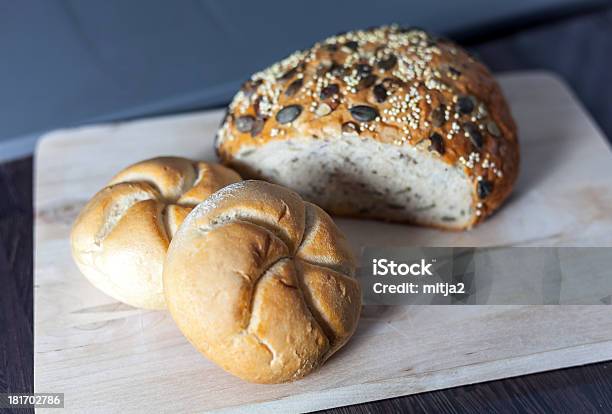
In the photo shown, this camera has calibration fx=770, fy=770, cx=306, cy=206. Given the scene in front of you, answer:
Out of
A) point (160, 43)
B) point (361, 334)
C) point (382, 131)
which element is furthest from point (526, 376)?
point (160, 43)

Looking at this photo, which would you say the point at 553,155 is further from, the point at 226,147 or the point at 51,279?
the point at 51,279

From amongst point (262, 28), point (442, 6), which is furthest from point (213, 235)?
point (442, 6)

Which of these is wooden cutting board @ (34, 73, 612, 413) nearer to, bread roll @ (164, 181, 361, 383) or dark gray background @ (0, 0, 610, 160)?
bread roll @ (164, 181, 361, 383)

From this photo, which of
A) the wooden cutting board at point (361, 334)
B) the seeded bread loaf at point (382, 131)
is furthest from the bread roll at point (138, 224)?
the seeded bread loaf at point (382, 131)

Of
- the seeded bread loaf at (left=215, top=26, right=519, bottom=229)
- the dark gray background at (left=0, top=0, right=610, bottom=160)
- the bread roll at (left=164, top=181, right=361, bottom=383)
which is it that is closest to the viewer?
the bread roll at (left=164, top=181, right=361, bottom=383)

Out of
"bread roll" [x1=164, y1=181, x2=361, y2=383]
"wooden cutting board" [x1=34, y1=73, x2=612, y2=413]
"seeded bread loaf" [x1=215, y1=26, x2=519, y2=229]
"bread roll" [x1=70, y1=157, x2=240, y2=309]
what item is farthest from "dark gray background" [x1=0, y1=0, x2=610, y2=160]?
"bread roll" [x1=164, y1=181, x2=361, y2=383]
